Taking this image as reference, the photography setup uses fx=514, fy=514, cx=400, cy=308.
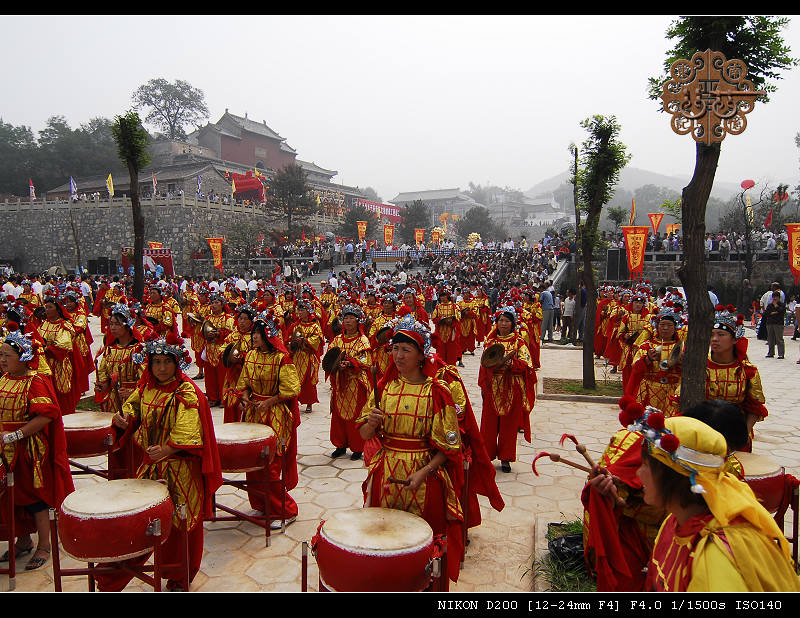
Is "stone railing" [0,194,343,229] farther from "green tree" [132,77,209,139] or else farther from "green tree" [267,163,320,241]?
"green tree" [132,77,209,139]

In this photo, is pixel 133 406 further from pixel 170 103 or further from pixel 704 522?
pixel 170 103

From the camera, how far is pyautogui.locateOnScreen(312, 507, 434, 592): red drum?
102 inches

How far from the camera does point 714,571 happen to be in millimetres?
1721

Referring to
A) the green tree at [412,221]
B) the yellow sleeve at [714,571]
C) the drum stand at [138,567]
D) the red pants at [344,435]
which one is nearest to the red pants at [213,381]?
the red pants at [344,435]

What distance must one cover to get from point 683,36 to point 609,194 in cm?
542

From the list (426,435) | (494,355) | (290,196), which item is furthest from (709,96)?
(290,196)

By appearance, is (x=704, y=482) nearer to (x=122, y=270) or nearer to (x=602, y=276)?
(x=602, y=276)

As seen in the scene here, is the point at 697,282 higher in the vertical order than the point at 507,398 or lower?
higher

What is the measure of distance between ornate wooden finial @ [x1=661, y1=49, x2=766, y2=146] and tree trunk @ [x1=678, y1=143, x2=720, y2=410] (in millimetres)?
201

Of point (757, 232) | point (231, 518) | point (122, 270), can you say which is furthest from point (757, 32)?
point (122, 270)

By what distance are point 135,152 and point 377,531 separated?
10.1 metres

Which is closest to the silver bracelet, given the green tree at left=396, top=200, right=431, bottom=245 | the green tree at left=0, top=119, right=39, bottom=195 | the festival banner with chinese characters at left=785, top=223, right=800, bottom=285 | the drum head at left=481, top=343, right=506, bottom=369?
the drum head at left=481, top=343, right=506, bottom=369

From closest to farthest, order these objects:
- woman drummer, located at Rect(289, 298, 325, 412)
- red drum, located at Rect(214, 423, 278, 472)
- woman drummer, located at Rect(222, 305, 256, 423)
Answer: red drum, located at Rect(214, 423, 278, 472) → woman drummer, located at Rect(222, 305, 256, 423) → woman drummer, located at Rect(289, 298, 325, 412)

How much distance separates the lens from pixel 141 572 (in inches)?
133
